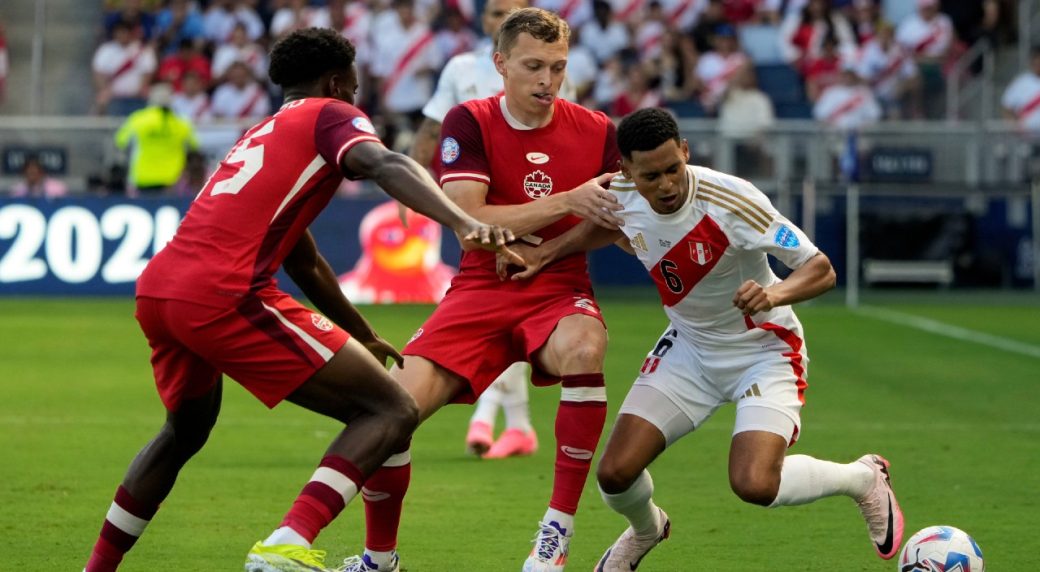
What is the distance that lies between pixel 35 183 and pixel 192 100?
3258 mm

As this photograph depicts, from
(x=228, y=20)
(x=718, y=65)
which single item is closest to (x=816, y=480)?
(x=718, y=65)

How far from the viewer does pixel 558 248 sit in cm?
690

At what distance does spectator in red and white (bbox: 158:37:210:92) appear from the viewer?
909 inches

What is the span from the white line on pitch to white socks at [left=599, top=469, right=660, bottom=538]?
28.4 ft

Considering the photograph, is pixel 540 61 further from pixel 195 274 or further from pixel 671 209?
pixel 195 274

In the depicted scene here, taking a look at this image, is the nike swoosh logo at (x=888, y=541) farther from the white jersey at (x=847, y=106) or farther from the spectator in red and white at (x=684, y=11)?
the spectator in red and white at (x=684, y=11)

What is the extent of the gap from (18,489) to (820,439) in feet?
15.2

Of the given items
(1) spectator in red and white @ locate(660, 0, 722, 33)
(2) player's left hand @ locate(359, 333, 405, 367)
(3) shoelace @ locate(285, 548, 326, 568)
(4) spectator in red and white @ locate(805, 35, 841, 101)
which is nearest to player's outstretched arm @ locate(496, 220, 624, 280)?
(2) player's left hand @ locate(359, 333, 405, 367)

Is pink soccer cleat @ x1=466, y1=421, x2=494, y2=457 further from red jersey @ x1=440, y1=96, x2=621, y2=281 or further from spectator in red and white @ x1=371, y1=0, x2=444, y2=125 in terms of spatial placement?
spectator in red and white @ x1=371, y1=0, x2=444, y2=125

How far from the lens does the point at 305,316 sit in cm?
573

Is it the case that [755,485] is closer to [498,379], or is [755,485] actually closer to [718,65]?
[498,379]

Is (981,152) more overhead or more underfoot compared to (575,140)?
more underfoot

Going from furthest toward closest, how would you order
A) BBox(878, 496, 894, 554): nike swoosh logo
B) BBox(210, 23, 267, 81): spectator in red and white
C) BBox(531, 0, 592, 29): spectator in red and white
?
BBox(531, 0, 592, 29): spectator in red and white → BBox(210, 23, 267, 81): spectator in red and white → BBox(878, 496, 894, 554): nike swoosh logo

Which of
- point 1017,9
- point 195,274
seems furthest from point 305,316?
point 1017,9
